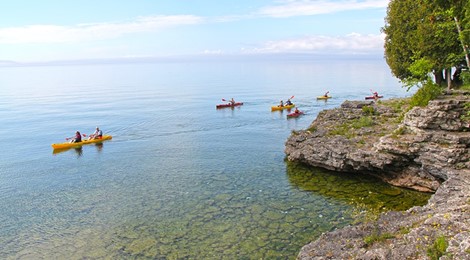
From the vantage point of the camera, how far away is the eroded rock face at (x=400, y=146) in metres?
27.9

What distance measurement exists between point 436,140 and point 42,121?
222ft

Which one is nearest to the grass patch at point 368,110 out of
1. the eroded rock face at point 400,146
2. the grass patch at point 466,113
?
the eroded rock face at point 400,146

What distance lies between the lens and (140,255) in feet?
72.5

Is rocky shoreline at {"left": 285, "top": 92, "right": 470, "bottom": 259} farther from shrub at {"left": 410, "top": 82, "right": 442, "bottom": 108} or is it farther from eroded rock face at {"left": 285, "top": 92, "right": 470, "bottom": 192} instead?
shrub at {"left": 410, "top": 82, "right": 442, "bottom": 108}

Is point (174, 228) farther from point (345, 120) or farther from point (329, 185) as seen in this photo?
point (345, 120)

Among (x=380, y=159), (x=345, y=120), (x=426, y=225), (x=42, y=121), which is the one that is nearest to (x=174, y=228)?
(x=426, y=225)

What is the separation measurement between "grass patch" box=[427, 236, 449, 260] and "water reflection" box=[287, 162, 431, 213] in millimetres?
11718

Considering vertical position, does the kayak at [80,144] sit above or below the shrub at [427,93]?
below

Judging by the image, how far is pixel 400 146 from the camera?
3022cm

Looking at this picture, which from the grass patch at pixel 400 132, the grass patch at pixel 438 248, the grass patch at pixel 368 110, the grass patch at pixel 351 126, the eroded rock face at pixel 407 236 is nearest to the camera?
the grass patch at pixel 438 248

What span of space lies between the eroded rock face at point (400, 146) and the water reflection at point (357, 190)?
29.0 inches

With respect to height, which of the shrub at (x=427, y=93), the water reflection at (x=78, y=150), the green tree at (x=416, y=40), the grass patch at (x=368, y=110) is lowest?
the water reflection at (x=78, y=150)

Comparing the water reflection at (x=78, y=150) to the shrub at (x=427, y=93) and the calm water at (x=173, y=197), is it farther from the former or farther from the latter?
the shrub at (x=427, y=93)

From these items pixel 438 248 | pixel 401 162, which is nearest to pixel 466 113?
pixel 401 162
